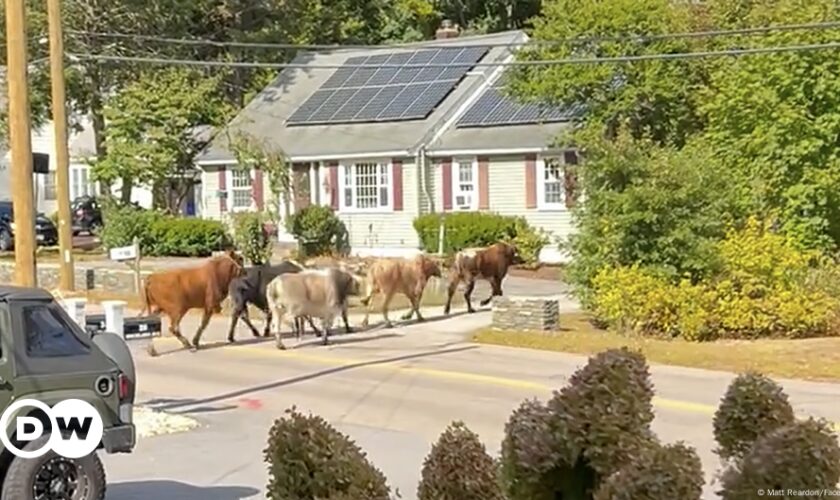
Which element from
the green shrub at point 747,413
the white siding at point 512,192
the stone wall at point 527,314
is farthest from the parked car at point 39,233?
the green shrub at point 747,413

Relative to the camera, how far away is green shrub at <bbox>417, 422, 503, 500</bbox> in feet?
18.7

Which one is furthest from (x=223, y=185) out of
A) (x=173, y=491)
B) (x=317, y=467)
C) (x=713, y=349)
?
(x=317, y=467)

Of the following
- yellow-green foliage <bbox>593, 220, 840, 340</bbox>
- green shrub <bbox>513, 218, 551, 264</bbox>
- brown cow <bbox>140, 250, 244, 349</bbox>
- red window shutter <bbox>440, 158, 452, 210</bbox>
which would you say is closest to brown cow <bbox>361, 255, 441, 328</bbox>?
brown cow <bbox>140, 250, 244, 349</bbox>

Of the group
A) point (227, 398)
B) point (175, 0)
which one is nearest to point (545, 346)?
point (227, 398)

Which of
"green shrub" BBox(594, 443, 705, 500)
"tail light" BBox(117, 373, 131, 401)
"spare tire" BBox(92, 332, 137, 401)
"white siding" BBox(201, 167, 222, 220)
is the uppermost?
"white siding" BBox(201, 167, 222, 220)

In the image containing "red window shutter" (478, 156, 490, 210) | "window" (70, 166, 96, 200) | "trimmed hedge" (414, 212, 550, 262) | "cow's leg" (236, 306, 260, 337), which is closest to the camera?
"cow's leg" (236, 306, 260, 337)

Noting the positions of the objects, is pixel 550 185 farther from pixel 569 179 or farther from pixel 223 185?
pixel 223 185

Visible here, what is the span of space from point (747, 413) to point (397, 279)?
20687mm

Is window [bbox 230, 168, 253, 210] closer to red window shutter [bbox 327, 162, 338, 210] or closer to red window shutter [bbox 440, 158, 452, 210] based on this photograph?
red window shutter [bbox 327, 162, 338, 210]

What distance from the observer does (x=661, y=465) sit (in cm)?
484

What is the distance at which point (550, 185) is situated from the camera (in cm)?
4109

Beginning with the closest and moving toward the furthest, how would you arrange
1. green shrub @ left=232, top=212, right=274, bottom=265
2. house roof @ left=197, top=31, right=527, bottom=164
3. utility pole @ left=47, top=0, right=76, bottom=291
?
utility pole @ left=47, top=0, right=76, bottom=291 → green shrub @ left=232, top=212, right=274, bottom=265 → house roof @ left=197, top=31, right=527, bottom=164

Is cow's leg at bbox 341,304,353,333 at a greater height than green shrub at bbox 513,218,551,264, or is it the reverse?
green shrub at bbox 513,218,551,264

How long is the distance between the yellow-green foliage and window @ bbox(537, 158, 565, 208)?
15942 mm
